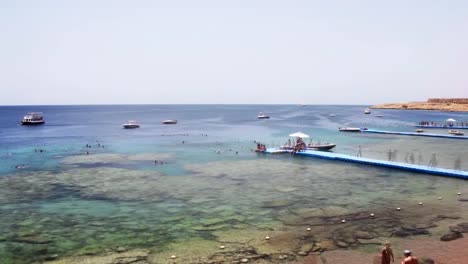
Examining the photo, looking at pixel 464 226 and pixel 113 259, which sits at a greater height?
pixel 464 226

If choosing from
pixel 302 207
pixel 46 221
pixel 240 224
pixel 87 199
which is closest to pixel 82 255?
pixel 46 221

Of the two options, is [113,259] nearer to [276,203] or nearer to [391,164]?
[276,203]

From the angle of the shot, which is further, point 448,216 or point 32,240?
point 448,216

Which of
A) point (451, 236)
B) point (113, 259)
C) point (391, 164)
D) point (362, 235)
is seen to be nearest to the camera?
point (113, 259)

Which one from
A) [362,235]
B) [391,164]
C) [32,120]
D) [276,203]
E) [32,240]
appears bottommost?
[32,120]

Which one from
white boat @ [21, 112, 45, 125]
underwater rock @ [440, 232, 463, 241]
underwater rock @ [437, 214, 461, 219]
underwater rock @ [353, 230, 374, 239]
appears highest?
underwater rock @ [440, 232, 463, 241]

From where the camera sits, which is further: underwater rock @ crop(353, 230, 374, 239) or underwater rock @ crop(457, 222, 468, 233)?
underwater rock @ crop(457, 222, 468, 233)

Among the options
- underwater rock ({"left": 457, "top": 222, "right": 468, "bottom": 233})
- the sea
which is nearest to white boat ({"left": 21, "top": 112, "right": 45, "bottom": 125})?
the sea

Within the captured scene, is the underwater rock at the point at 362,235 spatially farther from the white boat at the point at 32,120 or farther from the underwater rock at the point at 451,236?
the white boat at the point at 32,120

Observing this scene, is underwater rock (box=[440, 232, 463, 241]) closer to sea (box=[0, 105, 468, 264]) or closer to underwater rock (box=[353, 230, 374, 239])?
sea (box=[0, 105, 468, 264])

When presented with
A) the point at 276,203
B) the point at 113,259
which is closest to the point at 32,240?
the point at 113,259

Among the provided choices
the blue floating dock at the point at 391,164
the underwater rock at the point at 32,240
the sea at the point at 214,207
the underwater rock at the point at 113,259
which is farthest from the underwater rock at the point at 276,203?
the blue floating dock at the point at 391,164

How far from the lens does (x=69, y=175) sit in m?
36.9

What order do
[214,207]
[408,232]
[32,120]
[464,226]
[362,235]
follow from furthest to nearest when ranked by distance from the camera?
1. [32,120]
2. [214,207]
3. [464,226]
4. [408,232]
5. [362,235]
